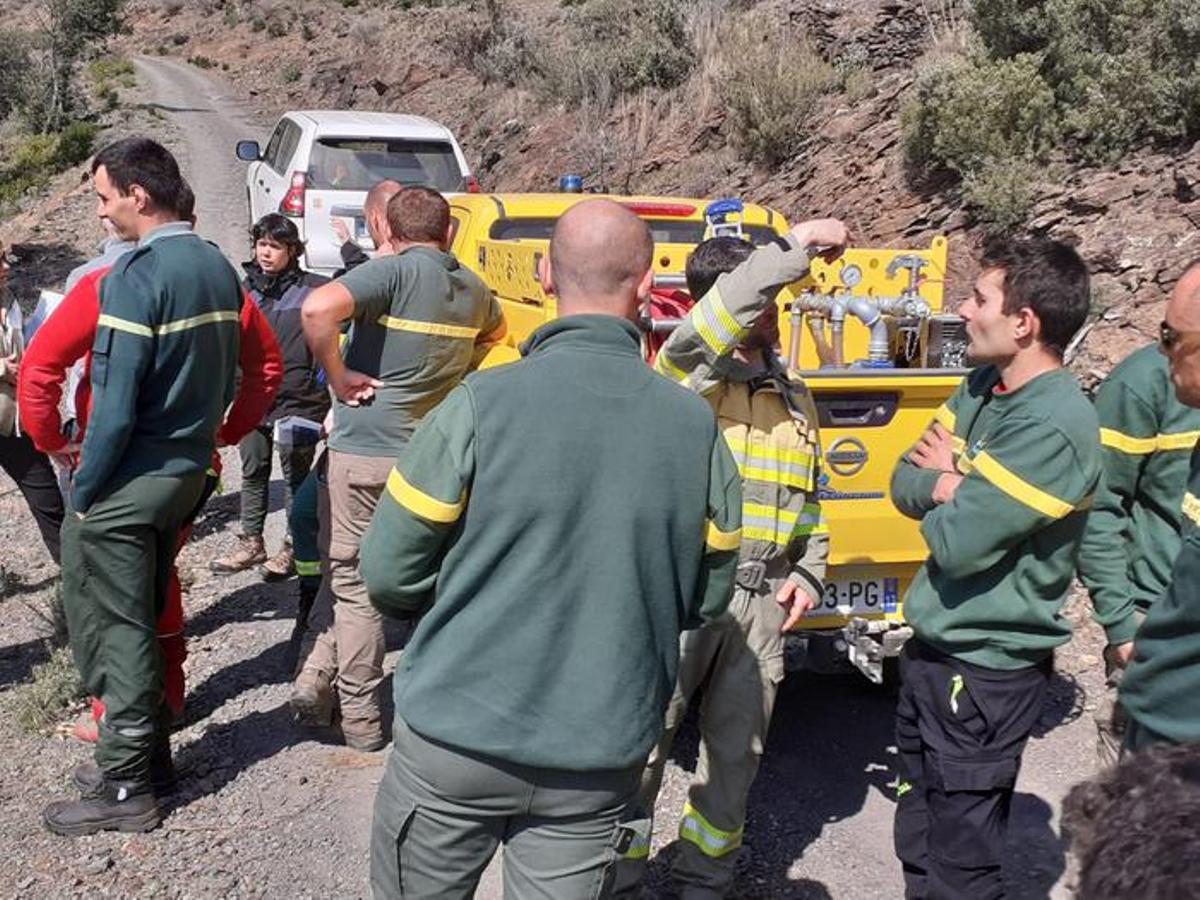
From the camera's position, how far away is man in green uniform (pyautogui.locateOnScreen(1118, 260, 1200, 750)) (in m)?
2.34

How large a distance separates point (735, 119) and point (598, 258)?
12785mm

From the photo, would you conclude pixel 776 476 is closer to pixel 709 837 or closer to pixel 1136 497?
pixel 1136 497

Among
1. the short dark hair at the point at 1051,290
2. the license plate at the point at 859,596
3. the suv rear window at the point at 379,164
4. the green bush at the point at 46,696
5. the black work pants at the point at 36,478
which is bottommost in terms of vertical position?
the green bush at the point at 46,696

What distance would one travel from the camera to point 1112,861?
43.5 inches

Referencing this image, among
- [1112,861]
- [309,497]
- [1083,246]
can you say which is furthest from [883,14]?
[1112,861]

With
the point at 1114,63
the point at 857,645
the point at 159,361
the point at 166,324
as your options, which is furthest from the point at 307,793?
the point at 1114,63

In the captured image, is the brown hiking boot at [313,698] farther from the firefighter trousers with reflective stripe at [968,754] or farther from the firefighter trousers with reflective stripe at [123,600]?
the firefighter trousers with reflective stripe at [968,754]

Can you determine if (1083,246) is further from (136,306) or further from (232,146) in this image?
(232,146)

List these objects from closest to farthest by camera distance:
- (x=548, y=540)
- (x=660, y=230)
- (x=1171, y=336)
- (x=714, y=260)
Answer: (x=548, y=540), (x=1171, y=336), (x=714, y=260), (x=660, y=230)

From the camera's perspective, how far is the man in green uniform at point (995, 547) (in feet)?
9.62

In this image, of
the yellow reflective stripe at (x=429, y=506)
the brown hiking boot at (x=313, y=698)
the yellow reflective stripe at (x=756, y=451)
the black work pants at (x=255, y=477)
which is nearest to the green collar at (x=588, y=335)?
the yellow reflective stripe at (x=429, y=506)

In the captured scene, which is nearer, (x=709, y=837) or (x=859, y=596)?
(x=709, y=837)

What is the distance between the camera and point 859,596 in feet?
14.6

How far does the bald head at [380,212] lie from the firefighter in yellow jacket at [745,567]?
1549mm
